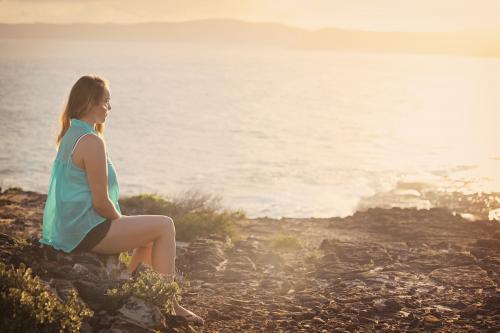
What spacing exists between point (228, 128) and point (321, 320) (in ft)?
219

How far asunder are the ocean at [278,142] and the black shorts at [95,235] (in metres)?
20.1

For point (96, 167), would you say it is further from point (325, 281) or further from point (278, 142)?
point (278, 142)

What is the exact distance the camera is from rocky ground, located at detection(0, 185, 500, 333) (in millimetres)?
6176

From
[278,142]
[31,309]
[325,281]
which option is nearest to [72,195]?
[31,309]

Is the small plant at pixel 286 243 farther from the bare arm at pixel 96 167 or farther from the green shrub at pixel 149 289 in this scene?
the bare arm at pixel 96 167

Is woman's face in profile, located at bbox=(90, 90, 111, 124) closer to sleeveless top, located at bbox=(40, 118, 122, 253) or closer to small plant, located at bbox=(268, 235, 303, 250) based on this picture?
sleeveless top, located at bbox=(40, 118, 122, 253)

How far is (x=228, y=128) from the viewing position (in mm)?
73250

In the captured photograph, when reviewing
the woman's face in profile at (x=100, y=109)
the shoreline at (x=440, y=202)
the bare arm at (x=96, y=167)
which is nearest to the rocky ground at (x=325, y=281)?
the bare arm at (x=96, y=167)

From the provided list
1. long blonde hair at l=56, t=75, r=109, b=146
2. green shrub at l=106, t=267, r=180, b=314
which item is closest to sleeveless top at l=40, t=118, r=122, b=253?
long blonde hair at l=56, t=75, r=109, b=146

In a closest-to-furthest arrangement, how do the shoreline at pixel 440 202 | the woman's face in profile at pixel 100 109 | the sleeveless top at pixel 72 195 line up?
1. the sleeveless top at pixel 72 195
2. the woman's face in profile at pixel 100 109
3. the shoreline at pixel 440 202

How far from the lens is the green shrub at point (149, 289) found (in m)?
5.73

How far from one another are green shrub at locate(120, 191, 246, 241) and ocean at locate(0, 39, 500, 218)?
1209 centimetres

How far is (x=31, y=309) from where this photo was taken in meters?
4.89

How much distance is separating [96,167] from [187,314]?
5.77 feet
